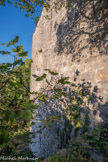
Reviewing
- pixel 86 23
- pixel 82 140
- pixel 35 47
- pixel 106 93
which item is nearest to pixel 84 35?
pixel 86 23

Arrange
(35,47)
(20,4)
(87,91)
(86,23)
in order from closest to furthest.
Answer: (87,91) < (86,23) < (20,4) < (35,47)

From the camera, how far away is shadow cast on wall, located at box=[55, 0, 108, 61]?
8.03 feet

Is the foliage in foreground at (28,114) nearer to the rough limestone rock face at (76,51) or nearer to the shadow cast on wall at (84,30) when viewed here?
the rough limestone rock face at (76,51)

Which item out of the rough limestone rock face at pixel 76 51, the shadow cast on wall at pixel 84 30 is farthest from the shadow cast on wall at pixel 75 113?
the shadow cast on wall at pixel 84 30

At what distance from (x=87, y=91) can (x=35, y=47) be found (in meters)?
4.04

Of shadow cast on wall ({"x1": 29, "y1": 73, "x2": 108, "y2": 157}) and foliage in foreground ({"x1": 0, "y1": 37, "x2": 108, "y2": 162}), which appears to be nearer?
foliage in foreground ({"x1": 0, "y1": 37, "x2": 108, "y2": 162})

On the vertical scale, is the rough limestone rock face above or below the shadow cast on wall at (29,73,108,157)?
above

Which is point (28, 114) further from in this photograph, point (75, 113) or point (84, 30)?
point (84, 30)

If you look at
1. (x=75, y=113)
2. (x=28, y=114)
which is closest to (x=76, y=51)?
(x=75, y=113)

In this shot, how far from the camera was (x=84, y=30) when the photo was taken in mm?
2883

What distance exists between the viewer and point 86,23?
284cm

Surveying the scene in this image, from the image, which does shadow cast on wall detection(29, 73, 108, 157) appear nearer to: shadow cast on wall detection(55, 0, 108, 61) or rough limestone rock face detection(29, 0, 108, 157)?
rough limestone rock face detection(29, 0, 108, 157)

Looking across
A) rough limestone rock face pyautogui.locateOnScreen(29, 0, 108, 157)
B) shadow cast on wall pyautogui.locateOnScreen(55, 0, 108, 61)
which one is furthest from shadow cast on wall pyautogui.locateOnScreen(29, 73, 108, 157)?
shadow cast on wall pyautogui.locateOnScreen(55, 0, 108, 61)

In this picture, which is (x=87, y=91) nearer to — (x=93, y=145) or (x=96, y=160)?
(x=93, y=145)
